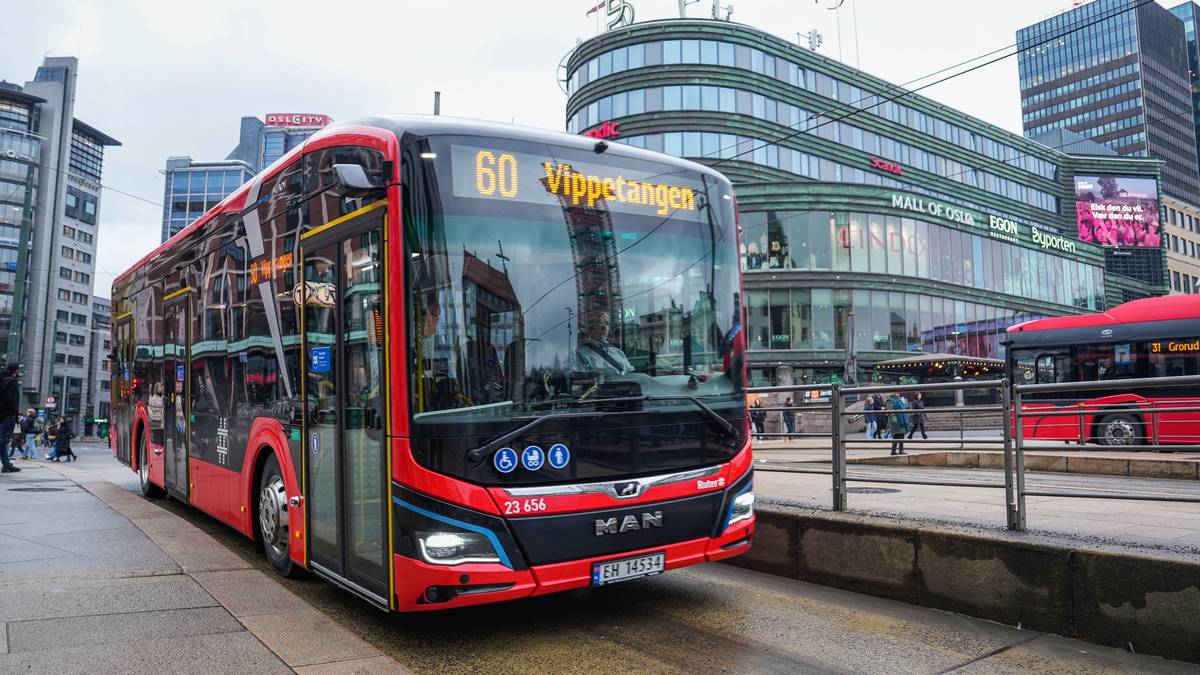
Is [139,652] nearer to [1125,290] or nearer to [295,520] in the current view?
[295,520]

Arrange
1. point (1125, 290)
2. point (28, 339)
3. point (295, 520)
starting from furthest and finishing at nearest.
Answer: point (28, 339), point (1125, 290), point (295, 520)

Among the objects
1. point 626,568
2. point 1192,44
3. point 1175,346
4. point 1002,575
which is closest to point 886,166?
point 1175,346

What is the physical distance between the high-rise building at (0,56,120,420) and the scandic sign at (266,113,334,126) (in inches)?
1383

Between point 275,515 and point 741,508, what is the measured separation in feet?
11.5

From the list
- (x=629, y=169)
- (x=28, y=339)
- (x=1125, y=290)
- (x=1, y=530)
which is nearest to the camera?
(x=629, y=169)

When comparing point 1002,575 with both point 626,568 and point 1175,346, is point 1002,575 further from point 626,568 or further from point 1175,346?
point 1175,346

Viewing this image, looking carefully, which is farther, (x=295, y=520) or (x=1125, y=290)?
(x=1125, y=290)

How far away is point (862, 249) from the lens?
139 feet

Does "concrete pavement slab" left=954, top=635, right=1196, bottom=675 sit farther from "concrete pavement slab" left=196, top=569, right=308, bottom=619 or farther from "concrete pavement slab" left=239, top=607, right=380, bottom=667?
"concrete pavement slab" left=196, top=569, right=308, bottom=619

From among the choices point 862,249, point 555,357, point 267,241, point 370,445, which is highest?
point 862,249

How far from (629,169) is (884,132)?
5360 cm

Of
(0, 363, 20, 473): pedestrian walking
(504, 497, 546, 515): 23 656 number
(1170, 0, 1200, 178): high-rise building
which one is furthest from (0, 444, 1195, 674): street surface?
(1170, 0, 1200, 178): high-rise building

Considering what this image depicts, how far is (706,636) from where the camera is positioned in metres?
5.10

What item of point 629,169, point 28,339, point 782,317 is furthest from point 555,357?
point 28,339
